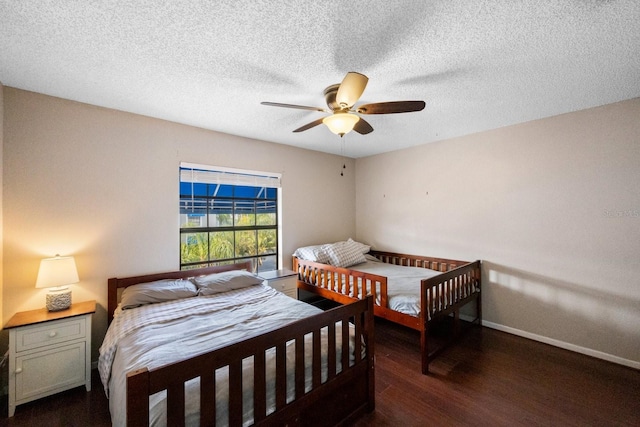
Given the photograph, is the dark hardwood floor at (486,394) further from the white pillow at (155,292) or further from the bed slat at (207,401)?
the bed slat at (207,401)

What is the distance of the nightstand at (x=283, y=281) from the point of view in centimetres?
316

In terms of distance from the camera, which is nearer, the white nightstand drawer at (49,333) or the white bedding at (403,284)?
the white nightstand drawer at (49,333)

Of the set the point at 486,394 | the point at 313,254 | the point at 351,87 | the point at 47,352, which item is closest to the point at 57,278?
the point at 47,352

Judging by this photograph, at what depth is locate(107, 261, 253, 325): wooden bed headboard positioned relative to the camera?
246 cm

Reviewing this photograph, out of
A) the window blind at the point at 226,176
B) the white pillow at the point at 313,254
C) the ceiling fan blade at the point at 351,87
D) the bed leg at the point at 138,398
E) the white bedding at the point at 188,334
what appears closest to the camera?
the bed leg at the point at 138,398


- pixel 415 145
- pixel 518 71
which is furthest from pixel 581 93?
pixel 415 145

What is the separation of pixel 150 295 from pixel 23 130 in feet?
5.65

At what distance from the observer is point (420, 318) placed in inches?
94.7

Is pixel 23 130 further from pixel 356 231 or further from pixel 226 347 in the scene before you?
pixel 356 231

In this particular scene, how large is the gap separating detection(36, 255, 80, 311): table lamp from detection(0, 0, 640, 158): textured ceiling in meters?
1.42

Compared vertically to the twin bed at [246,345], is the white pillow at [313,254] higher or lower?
higher

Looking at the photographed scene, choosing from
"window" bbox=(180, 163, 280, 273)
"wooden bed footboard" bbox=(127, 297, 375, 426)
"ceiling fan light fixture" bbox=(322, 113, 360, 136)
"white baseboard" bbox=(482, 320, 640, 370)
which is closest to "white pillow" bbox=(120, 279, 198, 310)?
"window" bbox=(180, 163, 280, 273)

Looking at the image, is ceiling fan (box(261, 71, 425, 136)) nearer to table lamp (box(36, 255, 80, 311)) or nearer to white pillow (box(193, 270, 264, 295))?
white pillow (box(193, 270, 264, 295))

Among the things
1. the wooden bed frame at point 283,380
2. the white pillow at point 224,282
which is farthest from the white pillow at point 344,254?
the wooden bed frame at point 283,380
